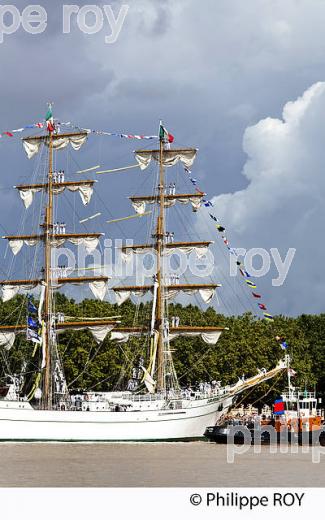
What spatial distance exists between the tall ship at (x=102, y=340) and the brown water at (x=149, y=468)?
8919mm

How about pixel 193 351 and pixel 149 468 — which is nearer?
pixel 149 468

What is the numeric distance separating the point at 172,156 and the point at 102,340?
61.5 feet

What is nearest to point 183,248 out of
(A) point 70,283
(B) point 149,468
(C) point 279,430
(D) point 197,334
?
(D) point 197,334

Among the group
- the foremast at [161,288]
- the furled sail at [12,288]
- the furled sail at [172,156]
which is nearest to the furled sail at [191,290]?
the foremast at [161,288]

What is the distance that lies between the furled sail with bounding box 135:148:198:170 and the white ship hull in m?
22.9

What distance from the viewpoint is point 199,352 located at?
118 m

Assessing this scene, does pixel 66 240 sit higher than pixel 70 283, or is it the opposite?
pixel 66 240

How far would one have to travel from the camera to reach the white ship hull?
89438mm

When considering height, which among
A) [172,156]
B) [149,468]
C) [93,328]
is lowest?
[149,468]

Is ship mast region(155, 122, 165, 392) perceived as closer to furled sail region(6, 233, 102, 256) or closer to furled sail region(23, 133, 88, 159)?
furled sail region(6, 233, 102, 256)

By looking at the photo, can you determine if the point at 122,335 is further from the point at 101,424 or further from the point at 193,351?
the point at 193,351

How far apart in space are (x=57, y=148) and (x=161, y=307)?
17.4 meters

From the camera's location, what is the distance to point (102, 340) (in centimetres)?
9944
